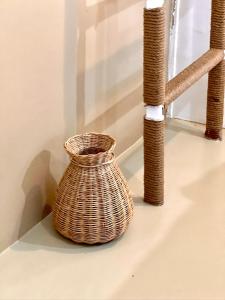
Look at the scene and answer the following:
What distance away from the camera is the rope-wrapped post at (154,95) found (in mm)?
1474

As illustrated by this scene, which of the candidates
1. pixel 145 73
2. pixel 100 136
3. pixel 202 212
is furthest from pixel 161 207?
pixel 145 73

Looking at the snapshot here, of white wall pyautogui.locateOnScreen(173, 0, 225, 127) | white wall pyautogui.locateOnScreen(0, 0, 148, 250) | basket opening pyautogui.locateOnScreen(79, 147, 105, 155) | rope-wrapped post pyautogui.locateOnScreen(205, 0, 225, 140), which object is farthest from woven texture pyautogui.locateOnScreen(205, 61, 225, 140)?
basket opening pyautogui.locateOnScreen(79, 147, 105, 155)

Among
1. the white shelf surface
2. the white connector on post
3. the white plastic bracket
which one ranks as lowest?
the white shelf surface

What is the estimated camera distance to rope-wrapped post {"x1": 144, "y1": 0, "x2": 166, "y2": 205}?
1.47 metres

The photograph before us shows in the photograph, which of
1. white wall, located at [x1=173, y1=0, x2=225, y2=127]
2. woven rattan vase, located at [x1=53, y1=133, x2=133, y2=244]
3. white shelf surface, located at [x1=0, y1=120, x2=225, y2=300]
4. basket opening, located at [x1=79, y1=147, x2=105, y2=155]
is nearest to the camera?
white shelf surface, located at [x1=0, y1=120, x2=225, y2=300]

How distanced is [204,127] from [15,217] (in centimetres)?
100

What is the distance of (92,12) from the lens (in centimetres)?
163

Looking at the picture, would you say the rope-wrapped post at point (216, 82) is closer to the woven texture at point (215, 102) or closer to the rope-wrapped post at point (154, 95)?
the woven texture at point (215, 102)

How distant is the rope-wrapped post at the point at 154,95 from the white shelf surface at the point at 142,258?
77 mm

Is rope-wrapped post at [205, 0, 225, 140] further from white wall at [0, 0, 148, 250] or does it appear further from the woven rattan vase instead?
the woven rattan vase

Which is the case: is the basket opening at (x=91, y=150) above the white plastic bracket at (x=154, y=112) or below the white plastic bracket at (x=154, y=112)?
below

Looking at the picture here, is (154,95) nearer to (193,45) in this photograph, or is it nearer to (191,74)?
(191,74)

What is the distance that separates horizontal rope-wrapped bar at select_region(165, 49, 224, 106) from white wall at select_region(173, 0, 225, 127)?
244 millimetres

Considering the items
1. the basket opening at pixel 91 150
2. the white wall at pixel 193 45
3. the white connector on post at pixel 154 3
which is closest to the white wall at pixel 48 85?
the basket opening at pixel 91 150
